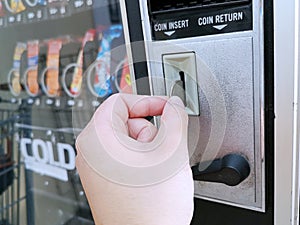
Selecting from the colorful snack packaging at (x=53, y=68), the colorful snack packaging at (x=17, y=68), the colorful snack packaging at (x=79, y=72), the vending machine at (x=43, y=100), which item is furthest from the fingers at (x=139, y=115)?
the colorful snack packaging at (x=17, y=68)

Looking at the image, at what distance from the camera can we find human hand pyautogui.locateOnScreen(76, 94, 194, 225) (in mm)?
383

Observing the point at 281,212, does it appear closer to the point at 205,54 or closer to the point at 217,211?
the point at 217,211

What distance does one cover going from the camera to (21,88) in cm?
133

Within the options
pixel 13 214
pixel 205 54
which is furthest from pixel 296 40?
pixel 13 214

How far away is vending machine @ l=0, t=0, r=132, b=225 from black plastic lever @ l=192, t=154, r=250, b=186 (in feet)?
2.29

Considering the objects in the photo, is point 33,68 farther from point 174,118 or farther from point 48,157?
point 174,118

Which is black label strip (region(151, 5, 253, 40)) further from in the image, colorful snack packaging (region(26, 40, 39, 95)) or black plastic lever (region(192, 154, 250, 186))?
colorful snack packaging (region(26, 40, 39, 95))

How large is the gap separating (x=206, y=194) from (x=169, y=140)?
13 centimetres

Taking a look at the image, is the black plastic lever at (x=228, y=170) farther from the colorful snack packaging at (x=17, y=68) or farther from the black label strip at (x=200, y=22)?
the colorful snack packaging at (x=17, y=68)

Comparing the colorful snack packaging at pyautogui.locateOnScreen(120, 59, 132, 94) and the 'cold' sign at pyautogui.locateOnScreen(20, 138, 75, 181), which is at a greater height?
the colorful snack packaging at pyautogui.locateOnScreen(120, 59, 132, 94)

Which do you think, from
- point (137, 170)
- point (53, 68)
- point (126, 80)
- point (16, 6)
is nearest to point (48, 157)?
point (53, 68)

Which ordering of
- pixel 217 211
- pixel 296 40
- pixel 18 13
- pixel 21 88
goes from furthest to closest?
pixel 21 88 < pixel 18 13 < pixel 217 211 < pixel 296 40

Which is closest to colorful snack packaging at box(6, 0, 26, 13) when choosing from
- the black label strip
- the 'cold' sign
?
the 'cold' sign

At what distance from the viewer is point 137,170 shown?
38cm
